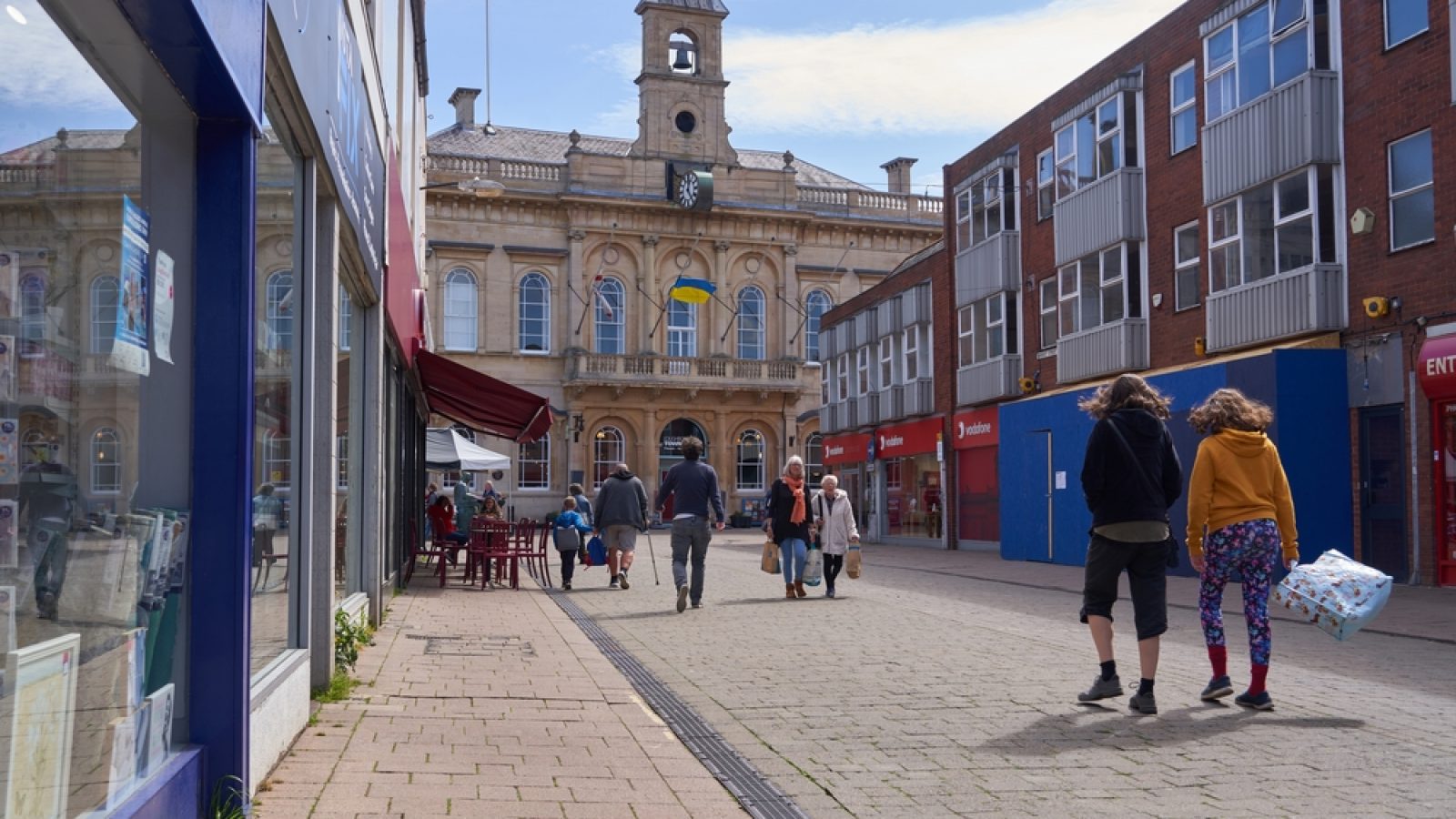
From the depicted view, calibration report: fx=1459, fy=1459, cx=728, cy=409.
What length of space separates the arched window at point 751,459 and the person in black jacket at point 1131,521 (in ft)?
167

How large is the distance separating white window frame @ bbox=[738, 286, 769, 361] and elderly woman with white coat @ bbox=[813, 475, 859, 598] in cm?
4248

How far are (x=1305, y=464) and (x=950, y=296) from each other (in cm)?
1563

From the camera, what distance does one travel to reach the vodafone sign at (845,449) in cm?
4147

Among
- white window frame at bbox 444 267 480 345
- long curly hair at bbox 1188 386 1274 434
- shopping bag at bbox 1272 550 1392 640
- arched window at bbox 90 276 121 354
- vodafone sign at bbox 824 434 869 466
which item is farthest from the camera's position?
white window frame at bbox 444 267 480 345

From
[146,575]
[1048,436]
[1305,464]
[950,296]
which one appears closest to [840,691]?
[146,575]

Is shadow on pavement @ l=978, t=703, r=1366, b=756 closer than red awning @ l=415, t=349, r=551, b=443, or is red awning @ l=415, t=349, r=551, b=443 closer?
shadow on pavement @ l=978, t=703, r=1366, b=756

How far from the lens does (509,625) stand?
1322 centimetres

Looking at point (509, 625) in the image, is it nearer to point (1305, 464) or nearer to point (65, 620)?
point (65, 620)

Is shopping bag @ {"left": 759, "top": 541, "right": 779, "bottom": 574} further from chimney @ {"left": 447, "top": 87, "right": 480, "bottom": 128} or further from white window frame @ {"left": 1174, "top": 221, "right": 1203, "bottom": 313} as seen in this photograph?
chimney @ {"left": 447, "top": 87, "right": 480, "bottom": 128}

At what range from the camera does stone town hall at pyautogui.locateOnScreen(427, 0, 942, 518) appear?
55156 millimetres

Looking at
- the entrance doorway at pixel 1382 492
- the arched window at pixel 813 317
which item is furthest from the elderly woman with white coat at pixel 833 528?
the arched window at pixel 813 317

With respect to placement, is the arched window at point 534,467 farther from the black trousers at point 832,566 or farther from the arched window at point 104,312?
the arched window at point 104,312

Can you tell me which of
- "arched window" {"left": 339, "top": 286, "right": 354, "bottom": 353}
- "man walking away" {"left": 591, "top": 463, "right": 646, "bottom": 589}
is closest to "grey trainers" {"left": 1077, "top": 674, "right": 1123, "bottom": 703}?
"arched window" {"left": 339, "top": 286, "right": 354, "bottom": 353}

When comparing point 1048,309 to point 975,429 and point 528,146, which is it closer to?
point 975,429
